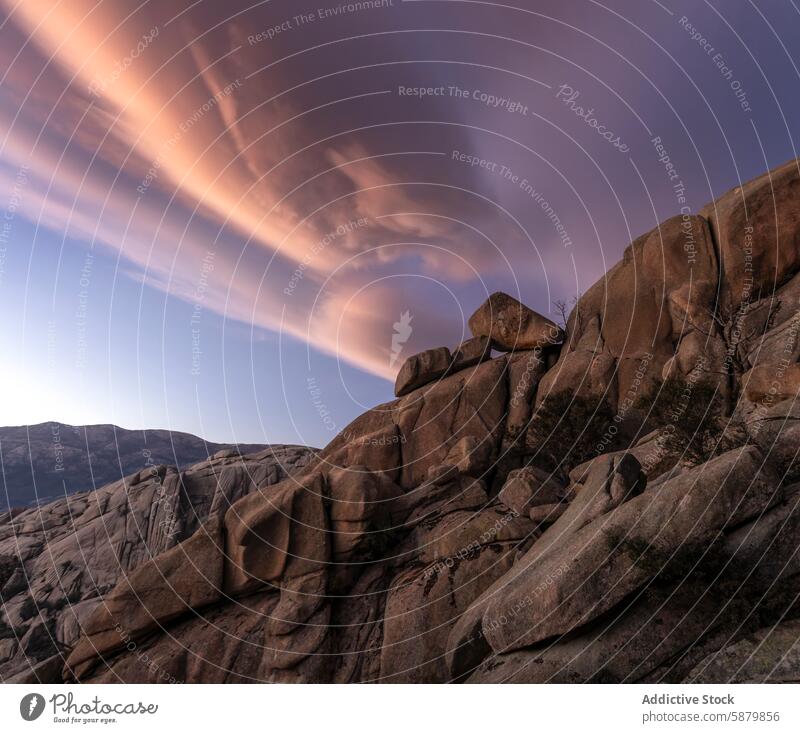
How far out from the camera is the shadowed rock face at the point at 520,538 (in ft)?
37.0

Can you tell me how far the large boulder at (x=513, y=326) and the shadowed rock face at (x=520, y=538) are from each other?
38cm

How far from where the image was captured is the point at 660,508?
12.2 m

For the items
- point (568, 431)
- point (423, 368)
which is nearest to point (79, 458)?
point (423, 368)

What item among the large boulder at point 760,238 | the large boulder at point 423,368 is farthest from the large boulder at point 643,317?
the large boulder at point 423,368

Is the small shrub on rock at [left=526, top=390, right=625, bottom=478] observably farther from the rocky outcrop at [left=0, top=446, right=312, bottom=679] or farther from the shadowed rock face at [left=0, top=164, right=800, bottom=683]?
the rocky outcrop at [left=0, top=446, right=312, bottom=679]

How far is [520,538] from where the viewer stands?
21.3m

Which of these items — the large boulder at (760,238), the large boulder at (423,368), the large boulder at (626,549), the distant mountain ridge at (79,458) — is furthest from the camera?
the distant mountain ridge at (79,458)

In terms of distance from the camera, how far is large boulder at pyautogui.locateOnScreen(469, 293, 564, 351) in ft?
144

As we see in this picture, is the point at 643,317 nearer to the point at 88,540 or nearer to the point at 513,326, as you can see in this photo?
the point at 513,326

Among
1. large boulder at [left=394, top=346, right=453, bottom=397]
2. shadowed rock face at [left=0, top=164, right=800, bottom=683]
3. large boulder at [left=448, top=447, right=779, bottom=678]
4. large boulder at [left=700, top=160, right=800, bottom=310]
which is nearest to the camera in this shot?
shadowed rock face at [left=0, top=164, right=800, bottom=683]

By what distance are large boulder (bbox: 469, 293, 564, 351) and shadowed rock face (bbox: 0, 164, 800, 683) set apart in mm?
380

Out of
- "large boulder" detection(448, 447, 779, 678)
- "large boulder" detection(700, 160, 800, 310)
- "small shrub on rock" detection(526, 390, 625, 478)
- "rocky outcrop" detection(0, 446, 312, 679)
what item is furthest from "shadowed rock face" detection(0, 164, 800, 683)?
"small shrub on rock" detection(526, 390, 625, 478)

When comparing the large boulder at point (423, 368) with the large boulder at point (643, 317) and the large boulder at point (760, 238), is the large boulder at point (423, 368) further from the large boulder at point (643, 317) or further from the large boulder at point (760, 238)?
the large boulder at point (760, 238)

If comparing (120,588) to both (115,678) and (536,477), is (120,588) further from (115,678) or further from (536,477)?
(536,477)
